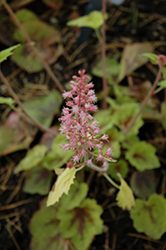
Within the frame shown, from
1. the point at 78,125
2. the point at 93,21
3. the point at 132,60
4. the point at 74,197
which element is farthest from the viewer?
the point at 132,60

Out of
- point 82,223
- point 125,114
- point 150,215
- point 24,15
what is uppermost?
point 24,15

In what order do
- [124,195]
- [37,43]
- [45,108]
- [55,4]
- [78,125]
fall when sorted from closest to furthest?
[78,125] → [124,195] → [45,108] → [37,43] → [55,4]

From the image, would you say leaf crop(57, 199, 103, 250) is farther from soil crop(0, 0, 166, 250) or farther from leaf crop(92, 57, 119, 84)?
leaf crop(92, 57, 119, 84)

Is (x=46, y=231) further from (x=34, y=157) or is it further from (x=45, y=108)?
(x=45, y=108)

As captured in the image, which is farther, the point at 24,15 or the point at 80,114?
the point at 24,15

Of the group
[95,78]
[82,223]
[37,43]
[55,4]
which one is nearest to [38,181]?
[82,223]

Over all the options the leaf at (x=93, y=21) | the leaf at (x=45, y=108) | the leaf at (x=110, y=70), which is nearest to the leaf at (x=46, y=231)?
the leaf at (x=45, y=108)

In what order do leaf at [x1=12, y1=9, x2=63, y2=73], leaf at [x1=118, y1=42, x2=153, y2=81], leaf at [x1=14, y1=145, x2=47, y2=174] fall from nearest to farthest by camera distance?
leaf at [x1=14, y1=145, x2=47, y2=174] < leaf at [x1=118, y1=42, x2=153, y2=81] < leaf at [x1=12, y1=9, x2=63, y2=73]

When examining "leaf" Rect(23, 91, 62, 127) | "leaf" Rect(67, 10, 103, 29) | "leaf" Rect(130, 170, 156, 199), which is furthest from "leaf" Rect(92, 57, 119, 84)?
"leaf" Rect(130, 170, 156, 199)
